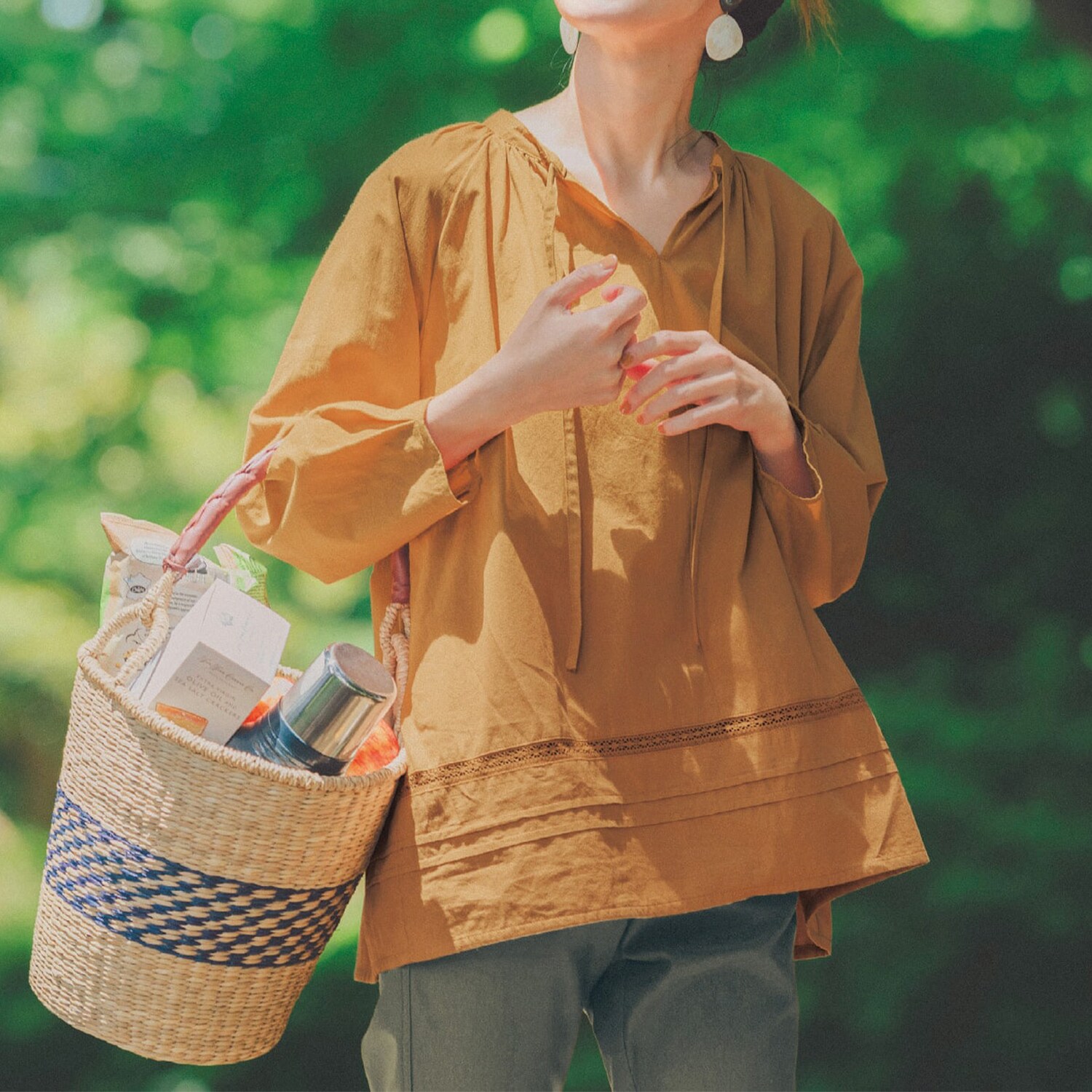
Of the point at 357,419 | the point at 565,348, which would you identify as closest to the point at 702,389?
the point at 565,348

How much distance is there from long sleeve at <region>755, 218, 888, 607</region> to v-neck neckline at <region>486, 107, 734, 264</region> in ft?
0.44

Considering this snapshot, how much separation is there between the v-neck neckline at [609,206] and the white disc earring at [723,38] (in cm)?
8

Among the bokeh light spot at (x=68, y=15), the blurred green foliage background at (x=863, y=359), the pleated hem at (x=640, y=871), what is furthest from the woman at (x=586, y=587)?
the bokeh light spot at (x=68, y=15)

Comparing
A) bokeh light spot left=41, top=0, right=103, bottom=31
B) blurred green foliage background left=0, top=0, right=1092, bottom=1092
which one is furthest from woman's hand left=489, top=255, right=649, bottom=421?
bokeh light spot left=41, top=0, right=103, bottom=31

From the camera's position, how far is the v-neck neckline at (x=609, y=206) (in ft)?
3.80

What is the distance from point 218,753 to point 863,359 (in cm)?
126

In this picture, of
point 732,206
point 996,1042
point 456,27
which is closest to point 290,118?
point 456,27

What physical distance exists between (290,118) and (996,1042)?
152cm

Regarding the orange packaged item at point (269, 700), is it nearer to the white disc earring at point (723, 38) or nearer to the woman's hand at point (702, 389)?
the woman's hand at point (702, 389)

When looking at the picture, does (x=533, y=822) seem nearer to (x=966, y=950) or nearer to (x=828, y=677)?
(x=828, y=677)

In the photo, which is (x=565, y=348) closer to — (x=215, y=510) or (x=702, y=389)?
(x=702, y=389)

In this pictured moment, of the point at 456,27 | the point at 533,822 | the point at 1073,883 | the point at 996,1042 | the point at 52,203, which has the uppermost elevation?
the point at 456,27

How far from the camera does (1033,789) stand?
1960mm

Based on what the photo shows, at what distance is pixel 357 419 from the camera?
108cm
